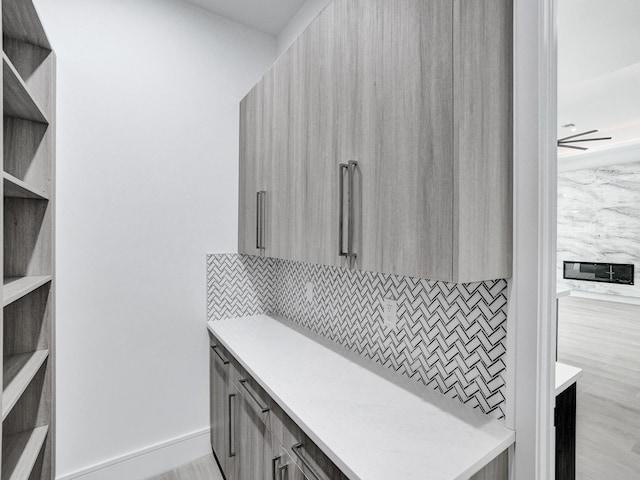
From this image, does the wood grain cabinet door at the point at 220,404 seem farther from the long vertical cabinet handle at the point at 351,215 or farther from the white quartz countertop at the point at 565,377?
the white quartz countertop at the point at 565,377

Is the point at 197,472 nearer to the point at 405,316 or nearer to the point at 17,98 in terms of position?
the point at 405,316

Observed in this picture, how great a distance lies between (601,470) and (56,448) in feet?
10.1

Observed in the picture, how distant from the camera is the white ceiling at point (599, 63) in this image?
2012 millimetres

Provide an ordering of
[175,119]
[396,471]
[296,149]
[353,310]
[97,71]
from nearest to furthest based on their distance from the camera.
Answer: [396,471], [296,149], [353,310], [97,71], [175,119]

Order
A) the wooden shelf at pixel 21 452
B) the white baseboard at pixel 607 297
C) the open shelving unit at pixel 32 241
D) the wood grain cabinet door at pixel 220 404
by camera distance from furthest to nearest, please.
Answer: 1. the white baseboard at pixel 607 297
2. the wood grain cabinet door at pixel 220 404
3. the open shelving unit at pixel 32 241
4. the wooden shelf at pixel 21 452

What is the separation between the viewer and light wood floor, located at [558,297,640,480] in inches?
81.7

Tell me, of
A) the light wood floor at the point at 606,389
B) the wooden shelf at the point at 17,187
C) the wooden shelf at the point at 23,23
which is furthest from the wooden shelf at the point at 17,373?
the light wood floor at the point at 606,389

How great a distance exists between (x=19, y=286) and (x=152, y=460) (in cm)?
127

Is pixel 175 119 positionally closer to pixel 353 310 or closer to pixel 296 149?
pixel 296 149

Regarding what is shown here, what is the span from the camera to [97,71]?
175 centimetres

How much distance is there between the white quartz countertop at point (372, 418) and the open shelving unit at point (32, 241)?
900 mm

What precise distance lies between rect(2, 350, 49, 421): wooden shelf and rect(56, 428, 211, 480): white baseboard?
Result: 0.72 m

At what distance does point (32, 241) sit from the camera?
59.8 inches

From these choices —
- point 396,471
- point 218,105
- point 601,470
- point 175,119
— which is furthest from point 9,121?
point 601,470
